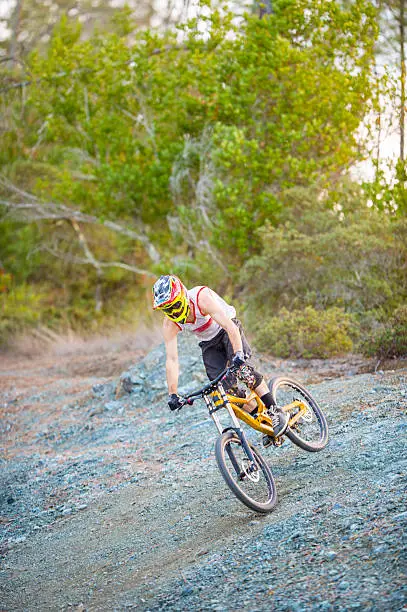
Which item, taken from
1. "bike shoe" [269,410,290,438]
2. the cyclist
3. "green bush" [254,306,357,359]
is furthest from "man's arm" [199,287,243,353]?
"green bush" [254,306,357,359]

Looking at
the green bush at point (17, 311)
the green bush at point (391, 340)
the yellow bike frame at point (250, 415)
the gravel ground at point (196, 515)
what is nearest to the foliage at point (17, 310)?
the green bush at point (17, 311)

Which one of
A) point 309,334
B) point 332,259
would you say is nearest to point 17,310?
point 332,259

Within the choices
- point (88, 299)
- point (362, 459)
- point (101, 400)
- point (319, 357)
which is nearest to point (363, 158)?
point (319, 357)

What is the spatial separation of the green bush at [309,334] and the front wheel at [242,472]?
20.7ft

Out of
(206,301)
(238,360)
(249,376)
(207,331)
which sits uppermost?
(206,301)

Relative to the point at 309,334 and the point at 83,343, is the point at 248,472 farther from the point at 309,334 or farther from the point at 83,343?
the point at 83,343

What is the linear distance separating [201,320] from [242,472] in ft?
4.15

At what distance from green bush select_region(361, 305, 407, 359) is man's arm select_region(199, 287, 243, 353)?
16.2ft

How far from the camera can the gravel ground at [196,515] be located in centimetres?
423

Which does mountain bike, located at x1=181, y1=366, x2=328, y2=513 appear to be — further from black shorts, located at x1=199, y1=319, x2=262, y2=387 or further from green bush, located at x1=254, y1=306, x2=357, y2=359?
green bush, located at x1=254, y1=306, x2=357, y2=359

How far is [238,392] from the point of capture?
5871 millimetres

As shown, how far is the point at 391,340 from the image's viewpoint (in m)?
10.0

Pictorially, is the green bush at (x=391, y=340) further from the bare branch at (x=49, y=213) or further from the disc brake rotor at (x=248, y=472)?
the bare branch at (x=49, y=213)

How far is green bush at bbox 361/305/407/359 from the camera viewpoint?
9.97 meters
